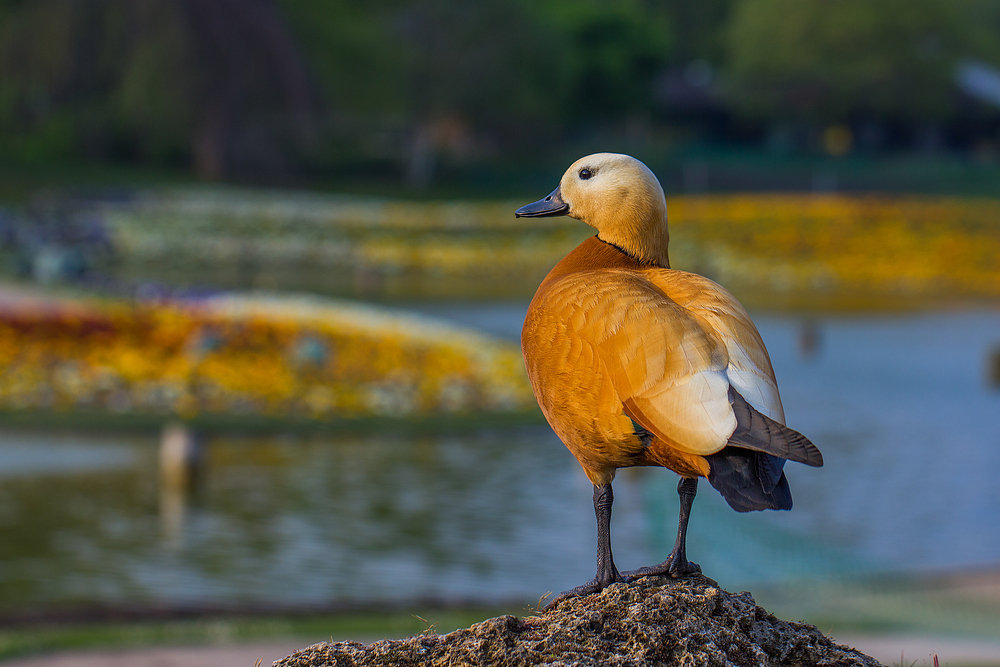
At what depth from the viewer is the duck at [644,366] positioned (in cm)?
249

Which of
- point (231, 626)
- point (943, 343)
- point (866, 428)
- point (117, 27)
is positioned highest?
point (117, 27)

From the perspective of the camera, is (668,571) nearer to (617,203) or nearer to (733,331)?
(733,331)

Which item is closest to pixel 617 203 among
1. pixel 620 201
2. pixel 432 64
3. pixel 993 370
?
pixel 620 201

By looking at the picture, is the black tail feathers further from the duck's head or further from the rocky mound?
the duck's head

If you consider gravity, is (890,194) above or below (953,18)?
below

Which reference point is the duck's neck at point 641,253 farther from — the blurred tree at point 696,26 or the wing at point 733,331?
the blurred tree at point 696,26

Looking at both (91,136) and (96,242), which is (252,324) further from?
(91,136)

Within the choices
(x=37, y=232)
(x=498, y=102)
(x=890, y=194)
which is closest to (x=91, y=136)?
(x=498, y=102)

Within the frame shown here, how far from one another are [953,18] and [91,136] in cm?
3726

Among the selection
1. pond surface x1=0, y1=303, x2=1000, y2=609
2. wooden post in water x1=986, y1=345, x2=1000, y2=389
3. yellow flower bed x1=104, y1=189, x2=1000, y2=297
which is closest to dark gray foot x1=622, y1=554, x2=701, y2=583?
pond surface x1=0, y1=303, x2=1000, y2=609

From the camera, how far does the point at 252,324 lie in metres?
17.3

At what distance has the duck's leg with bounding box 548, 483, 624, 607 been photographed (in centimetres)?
296

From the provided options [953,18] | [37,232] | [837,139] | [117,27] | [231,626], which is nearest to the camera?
[231,626]

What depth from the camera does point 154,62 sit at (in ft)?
112
